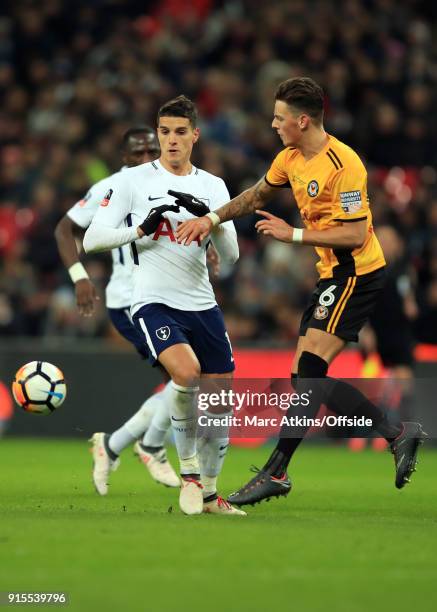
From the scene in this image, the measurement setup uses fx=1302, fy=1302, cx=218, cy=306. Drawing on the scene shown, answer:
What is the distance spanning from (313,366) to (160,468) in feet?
7.04

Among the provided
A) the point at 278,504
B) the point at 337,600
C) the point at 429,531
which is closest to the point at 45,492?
the point at 278,504

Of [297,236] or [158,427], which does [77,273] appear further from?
[297,236]

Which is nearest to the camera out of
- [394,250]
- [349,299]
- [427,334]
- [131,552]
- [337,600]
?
[337,600]

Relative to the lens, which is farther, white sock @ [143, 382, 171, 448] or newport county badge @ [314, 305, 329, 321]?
white sock @ [143, 382, 171, 448]

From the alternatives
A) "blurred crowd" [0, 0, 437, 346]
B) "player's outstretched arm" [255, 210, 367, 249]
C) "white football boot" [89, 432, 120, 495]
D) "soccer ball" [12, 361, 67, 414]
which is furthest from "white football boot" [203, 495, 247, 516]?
"blurred crowd" [0, 0, 437, 346]

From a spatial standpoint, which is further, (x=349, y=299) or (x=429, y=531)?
(x=349, y=299)

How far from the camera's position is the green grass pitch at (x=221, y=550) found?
496cm

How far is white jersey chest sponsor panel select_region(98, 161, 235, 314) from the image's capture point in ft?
25.5

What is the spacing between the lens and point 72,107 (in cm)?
1792

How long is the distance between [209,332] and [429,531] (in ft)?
6.02

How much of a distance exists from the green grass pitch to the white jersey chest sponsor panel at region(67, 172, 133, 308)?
140cm

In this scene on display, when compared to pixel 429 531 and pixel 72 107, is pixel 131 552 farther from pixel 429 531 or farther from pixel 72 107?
pixel 72 107

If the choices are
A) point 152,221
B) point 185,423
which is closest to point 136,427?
point 185,423

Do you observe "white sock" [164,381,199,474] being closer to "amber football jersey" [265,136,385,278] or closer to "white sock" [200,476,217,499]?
"white sock" [200,476,217,499]
